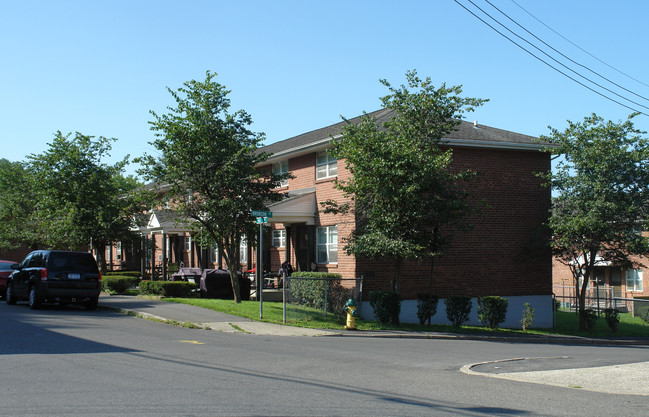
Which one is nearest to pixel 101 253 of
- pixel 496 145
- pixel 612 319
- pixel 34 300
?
pixel 34 300

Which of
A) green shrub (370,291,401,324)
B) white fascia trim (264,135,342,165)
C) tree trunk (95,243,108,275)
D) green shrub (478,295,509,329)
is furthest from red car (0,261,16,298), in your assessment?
green shrub (478,295,509,329)

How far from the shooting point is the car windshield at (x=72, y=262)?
61.5 feet

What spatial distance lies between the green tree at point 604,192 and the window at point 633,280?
67.3ft

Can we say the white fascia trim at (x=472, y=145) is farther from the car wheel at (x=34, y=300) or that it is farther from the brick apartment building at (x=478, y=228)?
the car wheel at (x=34, y=300)

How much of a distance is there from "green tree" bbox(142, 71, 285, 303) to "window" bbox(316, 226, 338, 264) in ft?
11.6

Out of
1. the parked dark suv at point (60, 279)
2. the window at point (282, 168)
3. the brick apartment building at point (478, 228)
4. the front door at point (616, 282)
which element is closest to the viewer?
the parked dark suv at point (60, 279)

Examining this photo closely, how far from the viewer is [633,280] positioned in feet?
136

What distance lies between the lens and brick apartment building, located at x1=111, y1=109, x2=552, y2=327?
76.0 feet

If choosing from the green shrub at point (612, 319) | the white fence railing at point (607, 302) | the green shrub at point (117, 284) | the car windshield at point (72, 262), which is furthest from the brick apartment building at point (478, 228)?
the car windshield at point (72, 262)

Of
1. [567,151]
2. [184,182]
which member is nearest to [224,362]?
[184,182]

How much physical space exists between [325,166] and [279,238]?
4.85 meters

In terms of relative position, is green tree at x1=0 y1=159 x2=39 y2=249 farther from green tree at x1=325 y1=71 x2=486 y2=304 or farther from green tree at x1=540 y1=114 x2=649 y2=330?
green tree at x1=540 y1=114 x2=649 y2=330

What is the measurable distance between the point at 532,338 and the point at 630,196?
21.6ft

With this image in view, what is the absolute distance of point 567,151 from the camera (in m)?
22.7
